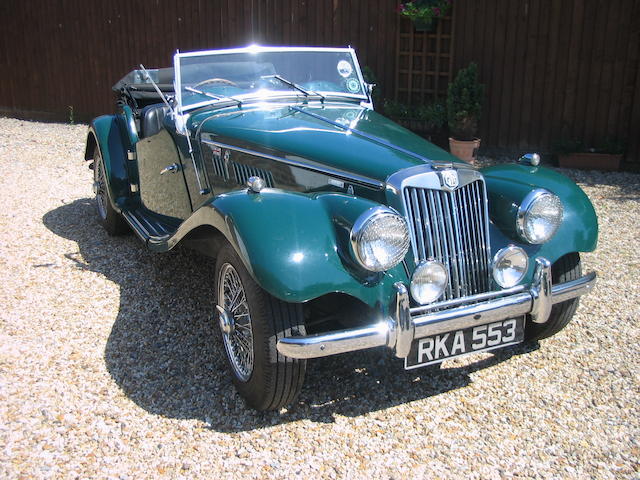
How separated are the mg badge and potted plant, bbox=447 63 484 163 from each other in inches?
214

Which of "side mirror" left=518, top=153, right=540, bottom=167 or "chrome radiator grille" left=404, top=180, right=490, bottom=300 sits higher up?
"side mirror" left=518, top=153, right=540, bottom=167

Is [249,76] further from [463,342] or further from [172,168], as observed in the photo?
[463,342]

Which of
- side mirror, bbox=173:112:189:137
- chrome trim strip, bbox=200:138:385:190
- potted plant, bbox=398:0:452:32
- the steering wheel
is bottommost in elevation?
chrome trim strip, bbox=200:138:385:190

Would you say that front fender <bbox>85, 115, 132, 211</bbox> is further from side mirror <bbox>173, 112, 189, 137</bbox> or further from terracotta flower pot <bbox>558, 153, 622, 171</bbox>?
terracotta flower pot <bbox>558, 153, 622, 171</bbox>

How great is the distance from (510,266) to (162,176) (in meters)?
2.76

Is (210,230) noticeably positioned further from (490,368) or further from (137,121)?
(137,121)

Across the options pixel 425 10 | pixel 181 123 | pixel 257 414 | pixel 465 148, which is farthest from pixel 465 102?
pixel 257 414

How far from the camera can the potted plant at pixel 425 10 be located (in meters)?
8.45

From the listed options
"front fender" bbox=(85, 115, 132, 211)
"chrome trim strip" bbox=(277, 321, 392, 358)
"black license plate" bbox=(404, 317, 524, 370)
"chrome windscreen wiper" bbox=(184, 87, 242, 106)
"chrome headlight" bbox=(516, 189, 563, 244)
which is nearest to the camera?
"chrome trim strip" bbox=(277, 321, 392, 358)

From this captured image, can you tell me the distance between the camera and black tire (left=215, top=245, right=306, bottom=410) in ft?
8.81

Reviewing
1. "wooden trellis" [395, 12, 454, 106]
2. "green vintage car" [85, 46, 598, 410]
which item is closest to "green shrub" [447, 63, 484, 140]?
"wooden trellis" [395, 12, 454, 106]

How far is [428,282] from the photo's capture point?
277 cm

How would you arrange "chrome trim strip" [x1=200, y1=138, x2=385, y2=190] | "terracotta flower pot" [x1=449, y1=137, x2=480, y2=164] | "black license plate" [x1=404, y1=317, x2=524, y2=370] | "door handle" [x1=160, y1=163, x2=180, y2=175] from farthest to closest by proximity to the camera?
"terracotta flower pot" [x1=449, y1=137, x2=480, y2=164] < "door handle" [x1=160, y1=163, x2=180, y2=175] < "chrome trim strip" [x1=200, y1=138, x2=385, y2=190] < "black license plate" [x1=404, y1=317, x2=524, y2=370]

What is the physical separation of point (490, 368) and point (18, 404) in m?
2.43
